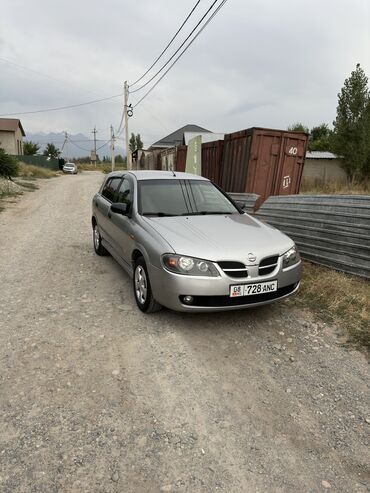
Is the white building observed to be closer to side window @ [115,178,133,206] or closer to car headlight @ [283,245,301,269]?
side window @ [115,178,133,206]

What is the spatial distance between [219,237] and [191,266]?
540 millimetres

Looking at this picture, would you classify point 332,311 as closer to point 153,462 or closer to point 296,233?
point 296,233

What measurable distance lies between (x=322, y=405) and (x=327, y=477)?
2.19ft

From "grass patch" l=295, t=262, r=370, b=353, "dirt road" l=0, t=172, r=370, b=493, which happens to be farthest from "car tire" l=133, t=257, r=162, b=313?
"grass patch" l=295, t=262, r=370, b=353

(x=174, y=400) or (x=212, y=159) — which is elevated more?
(x=212, y=159)

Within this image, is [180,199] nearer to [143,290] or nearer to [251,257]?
[143,290]

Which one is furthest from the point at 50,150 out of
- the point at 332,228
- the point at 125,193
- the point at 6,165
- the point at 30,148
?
the point at 332,228

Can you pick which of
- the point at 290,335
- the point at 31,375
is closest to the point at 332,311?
the point at 290,335

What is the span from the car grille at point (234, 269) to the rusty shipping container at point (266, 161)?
6069 mm

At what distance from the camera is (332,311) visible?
13.7 feet

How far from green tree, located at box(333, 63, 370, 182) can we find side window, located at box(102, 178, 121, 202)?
63.5 ft

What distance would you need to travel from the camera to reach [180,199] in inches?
191

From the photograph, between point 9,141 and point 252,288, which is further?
point 9,141

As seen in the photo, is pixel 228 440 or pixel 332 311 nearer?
pixel 228 440
